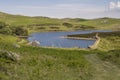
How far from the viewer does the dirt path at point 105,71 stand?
3027cm

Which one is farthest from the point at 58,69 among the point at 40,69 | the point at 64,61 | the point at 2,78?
the point at 2,78

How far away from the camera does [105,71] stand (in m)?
33.6

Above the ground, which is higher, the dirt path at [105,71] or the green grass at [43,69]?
the green grass at [43,69]

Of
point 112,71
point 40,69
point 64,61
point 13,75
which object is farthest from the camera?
point 64,61

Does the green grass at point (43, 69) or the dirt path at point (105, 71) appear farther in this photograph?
the dirt path at point (105, 71)

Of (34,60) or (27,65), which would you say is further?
(34,60)

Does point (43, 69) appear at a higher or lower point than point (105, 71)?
higher

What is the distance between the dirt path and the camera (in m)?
30.3

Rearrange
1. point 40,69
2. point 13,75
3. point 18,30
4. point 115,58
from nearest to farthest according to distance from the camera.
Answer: point 13,75 → point 40,69 → point 115,58 → point 18,30

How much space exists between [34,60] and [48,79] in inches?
336

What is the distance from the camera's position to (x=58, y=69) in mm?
32812

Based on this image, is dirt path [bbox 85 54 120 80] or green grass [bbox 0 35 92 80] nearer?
green grass [bbox 0 35 92 80]

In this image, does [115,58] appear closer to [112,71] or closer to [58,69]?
[112,71]

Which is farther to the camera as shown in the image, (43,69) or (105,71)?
(105,71)
